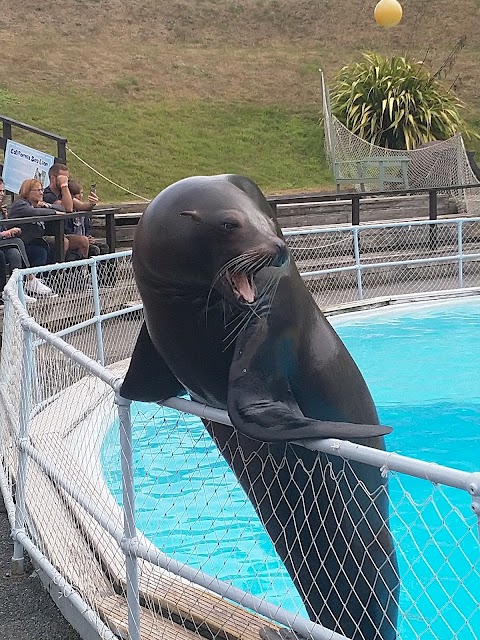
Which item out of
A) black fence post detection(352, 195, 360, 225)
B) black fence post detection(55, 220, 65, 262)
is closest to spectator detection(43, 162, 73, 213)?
black fence post detection(55, 220, 65, 262)

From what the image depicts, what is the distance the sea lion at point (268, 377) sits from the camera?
7.89 ft

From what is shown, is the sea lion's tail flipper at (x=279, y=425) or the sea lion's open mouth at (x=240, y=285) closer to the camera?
the sea lion's tail flipper at (x=279, y=425)

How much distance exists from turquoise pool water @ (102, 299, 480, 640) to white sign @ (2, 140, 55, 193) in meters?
3.84

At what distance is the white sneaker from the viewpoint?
7984 mm

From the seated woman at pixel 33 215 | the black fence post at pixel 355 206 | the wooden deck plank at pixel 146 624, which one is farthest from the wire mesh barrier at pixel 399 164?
the wooden deck plank at pixel 146 624

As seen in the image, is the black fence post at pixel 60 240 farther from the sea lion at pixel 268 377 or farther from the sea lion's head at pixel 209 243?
the sea lion's head at pixel 209 243

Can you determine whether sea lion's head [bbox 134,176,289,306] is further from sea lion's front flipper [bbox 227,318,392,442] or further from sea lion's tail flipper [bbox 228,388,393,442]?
sea lion's tail flipper [bbox 228,388,393,442]

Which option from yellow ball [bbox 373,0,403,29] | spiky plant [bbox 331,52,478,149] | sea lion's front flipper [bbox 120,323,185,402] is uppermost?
yellow ball [bbox 373,0,403,29]

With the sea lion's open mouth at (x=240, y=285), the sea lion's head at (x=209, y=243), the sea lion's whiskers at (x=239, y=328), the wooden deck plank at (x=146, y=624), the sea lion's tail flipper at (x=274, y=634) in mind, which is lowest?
the wooden deck plank at (x=146, y=624)

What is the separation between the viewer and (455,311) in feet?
37.3

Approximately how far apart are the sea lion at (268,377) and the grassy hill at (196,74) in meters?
16.1

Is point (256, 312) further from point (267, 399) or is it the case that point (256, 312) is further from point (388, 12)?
point (388, 12)

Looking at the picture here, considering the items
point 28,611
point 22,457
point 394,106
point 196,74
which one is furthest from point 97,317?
point 196,74

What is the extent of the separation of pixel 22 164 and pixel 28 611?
748 cm
